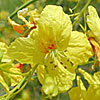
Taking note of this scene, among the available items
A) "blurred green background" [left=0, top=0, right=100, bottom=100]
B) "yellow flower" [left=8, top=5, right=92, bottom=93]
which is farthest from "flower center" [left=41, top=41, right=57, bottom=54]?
"blurred green background" [left=0, top=0, right=100, bottom=100]

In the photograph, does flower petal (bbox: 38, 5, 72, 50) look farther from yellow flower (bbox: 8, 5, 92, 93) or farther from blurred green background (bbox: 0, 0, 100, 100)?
blurred green background (bbox: 0, 0, 100, 100)

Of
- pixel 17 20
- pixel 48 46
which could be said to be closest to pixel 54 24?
pixel 48 46

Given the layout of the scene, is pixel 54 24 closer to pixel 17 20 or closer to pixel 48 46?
pixel 48 46

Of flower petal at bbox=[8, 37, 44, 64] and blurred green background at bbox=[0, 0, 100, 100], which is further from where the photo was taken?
blurred green background at bbox=[0, 0, 100, 100]

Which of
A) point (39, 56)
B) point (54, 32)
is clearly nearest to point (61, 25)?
point (54, 32)

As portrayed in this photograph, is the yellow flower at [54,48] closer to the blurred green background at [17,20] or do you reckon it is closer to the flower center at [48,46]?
the flower center at [48,46]

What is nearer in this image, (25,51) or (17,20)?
(25,51)

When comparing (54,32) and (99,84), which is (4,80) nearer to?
(54,32)

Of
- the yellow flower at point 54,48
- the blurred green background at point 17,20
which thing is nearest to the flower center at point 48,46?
the yellow flower at point 54,48
